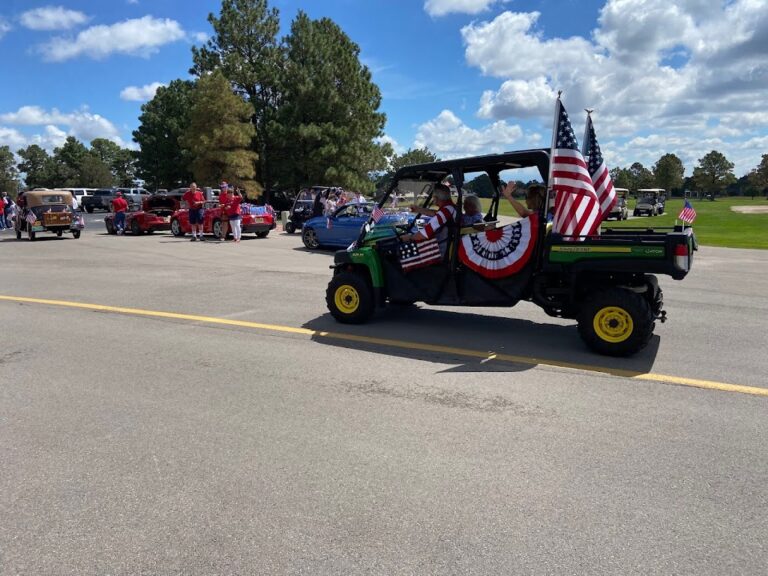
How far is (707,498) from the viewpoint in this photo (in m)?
3.15

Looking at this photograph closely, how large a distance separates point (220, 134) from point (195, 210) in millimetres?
23790

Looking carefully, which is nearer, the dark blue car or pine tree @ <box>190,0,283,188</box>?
the dark blue car

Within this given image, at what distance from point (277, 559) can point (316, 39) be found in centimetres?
4932

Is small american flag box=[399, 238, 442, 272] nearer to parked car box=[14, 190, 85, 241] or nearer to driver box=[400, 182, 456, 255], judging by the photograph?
driver box=[400, 182, 456, 255]

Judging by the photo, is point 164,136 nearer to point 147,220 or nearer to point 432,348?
point 147,220

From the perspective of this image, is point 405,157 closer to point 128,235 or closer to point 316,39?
point 316,39

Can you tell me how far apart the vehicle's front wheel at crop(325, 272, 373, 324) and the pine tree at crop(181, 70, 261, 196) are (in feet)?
126

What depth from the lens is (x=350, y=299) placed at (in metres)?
7.34

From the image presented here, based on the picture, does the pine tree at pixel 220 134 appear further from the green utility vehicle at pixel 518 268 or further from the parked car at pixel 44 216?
the green utility vehicle at pixel 518 268

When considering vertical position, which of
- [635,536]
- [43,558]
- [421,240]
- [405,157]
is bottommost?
[43,558]

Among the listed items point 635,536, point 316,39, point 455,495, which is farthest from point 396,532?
point 316,39

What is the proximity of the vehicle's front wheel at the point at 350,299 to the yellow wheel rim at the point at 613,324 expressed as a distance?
108 inches

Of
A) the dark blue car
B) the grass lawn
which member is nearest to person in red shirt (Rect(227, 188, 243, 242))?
the dark blue car

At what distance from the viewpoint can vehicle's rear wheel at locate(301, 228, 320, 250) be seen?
18.2 m
